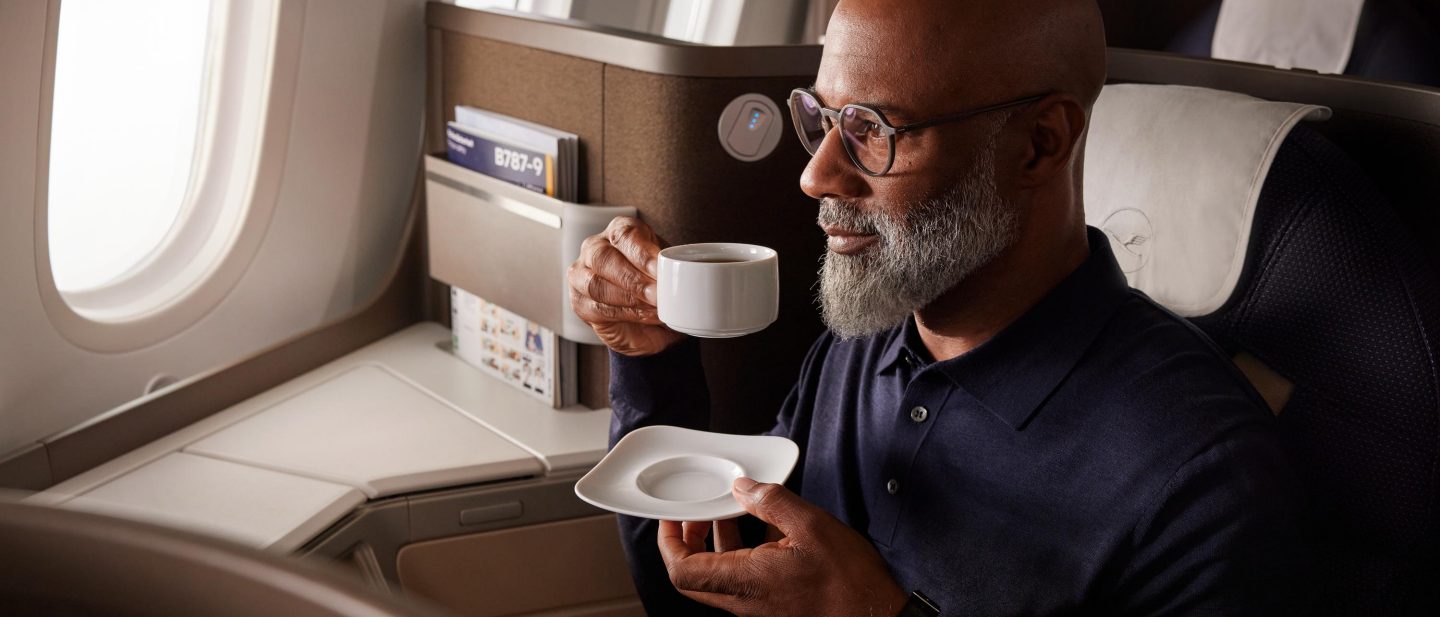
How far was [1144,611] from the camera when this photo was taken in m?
1.09

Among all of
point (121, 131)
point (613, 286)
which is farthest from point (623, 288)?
point (121, 131)

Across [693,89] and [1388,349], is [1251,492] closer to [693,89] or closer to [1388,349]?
[1388,349]

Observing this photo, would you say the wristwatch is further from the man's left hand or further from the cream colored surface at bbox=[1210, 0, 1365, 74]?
the cream colored surface at bbox=[1210, 0, 1365, 74]

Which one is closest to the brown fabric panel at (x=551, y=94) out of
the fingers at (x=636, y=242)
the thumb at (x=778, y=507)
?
the fingers at (x=636, y=242)

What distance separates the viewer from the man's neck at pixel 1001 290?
1256 millimetres

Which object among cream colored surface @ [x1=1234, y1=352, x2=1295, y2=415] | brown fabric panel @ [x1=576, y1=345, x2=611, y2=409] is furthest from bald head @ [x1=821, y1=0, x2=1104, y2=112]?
brown fabric panel @ [x1=576, y1=345, x2=611, y2=409]

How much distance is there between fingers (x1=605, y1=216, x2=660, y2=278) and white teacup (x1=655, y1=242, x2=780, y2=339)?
0.13 meters

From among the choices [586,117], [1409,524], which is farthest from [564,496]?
[1409,524]

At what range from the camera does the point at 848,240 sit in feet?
4.21

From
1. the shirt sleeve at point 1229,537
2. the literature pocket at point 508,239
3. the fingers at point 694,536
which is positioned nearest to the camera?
the shirt sleeve at point 1229,537

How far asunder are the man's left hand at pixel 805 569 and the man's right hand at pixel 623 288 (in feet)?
1.17

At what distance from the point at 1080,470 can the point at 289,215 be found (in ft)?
5.28

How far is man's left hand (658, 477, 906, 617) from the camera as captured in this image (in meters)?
1.15

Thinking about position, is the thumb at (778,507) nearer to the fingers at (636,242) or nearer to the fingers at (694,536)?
the fingers at (694,536)
